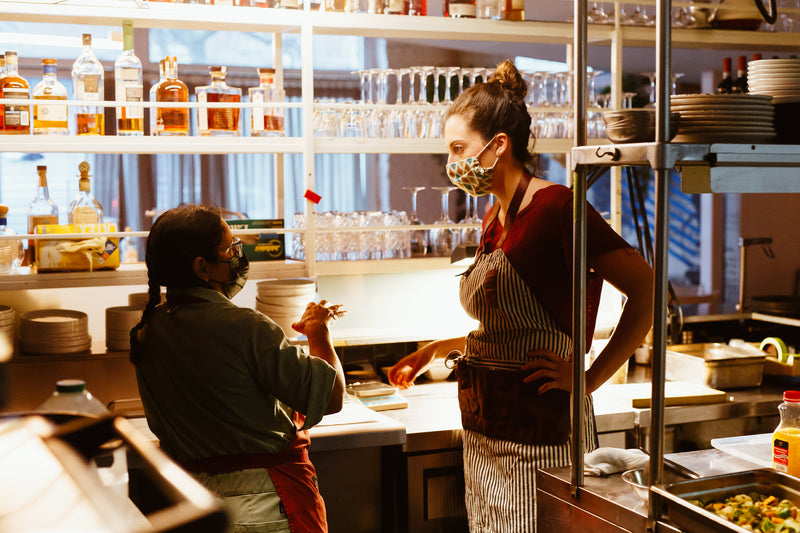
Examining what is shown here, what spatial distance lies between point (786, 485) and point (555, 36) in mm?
2384

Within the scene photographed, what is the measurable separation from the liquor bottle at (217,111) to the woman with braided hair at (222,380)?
1135 millimetres

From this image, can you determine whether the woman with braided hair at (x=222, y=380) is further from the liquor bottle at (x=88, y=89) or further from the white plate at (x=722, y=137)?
the liquor bottle at (x=88, y=89)

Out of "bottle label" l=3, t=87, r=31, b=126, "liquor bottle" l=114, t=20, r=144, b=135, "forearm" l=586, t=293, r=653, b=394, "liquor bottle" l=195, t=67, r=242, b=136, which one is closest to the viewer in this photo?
"forearm" l=586, t=293, r=653, b=394

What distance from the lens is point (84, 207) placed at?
2.93 metres

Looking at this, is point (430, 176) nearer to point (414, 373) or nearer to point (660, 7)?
point (414, 373)

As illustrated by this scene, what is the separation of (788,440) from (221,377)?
3.78 ft

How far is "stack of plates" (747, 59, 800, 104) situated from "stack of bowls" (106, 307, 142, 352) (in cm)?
220

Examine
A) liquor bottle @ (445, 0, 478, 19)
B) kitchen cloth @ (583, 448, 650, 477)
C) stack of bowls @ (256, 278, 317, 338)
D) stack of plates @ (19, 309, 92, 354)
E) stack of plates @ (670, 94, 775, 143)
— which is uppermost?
liquor bottle @ (445, 0, 478, 19)

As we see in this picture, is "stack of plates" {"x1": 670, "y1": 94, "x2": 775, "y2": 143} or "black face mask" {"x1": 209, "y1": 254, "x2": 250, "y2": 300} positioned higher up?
"stack of plates" {"x1": 670, "y1": 94, "x2": 775, "y2": 143}

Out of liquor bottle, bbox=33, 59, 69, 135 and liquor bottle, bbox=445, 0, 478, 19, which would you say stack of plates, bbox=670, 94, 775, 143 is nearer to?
liquor bottle, bbox=445, 0, 478, 19

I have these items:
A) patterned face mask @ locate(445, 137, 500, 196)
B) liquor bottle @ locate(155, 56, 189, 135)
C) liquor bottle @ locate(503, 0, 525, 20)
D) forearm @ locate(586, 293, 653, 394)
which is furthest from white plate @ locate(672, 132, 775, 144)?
liquor bottle @ locate(503, 0, 525, 20)

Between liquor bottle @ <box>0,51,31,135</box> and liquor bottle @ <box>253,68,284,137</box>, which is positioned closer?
liquor bottle @ <box>0,51,31,135</box>

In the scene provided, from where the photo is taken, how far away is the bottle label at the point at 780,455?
1.62 m

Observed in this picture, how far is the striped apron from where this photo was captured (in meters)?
2.21
